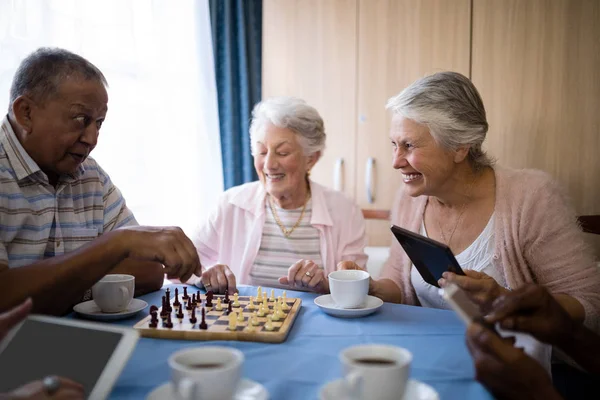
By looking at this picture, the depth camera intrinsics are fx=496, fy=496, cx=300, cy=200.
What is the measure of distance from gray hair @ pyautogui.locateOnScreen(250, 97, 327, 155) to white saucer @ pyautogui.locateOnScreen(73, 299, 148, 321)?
1.20 m

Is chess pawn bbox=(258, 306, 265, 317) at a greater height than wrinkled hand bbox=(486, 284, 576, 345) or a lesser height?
lesser

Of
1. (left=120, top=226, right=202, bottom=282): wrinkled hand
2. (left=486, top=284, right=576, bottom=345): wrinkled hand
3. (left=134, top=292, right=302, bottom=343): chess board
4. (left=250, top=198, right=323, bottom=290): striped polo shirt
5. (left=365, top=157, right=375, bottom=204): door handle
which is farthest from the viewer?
(left=365, top=157, right=375, bottom=204): door handle

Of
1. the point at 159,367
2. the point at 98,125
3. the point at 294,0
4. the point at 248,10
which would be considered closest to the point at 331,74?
the point at 294,0

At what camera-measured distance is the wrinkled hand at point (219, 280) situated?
1.79 m

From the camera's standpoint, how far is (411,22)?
10.8 feet

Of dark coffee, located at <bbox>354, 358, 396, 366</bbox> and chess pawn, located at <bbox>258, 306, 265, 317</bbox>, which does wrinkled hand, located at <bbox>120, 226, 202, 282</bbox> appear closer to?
chess pawn, located at <bbox>258, 306, 265, 317</bbox>

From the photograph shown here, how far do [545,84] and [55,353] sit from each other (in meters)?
3.09

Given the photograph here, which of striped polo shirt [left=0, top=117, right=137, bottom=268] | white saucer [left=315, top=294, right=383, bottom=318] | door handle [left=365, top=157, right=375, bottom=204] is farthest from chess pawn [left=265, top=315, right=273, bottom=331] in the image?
door handle [left=365, top=157, right=375, bottom=204]

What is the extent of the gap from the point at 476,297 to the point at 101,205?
136cm

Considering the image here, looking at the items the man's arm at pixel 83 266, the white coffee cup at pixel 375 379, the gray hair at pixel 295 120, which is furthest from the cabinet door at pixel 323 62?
the white coffee cup at pixel 375 379

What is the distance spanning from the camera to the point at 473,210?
200cm

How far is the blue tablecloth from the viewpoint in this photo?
3.39 feet

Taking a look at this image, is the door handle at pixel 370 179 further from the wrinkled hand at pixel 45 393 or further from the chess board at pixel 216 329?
the wrinkled hand at pixel 45 393

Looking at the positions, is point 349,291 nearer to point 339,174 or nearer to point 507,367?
point 507,367
